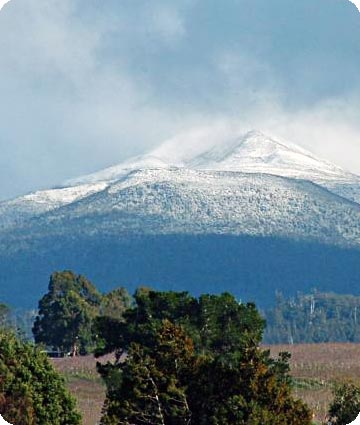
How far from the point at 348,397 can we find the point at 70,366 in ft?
110

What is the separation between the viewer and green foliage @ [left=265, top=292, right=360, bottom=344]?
148 meters

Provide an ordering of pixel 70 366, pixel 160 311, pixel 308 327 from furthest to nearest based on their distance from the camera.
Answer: pixel 308 327 → pixel 70 366 → pixel 160 311

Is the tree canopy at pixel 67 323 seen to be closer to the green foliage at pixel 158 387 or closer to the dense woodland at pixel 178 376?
the dense woodland at pixel 178 376

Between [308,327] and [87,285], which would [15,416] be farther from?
[308,327]

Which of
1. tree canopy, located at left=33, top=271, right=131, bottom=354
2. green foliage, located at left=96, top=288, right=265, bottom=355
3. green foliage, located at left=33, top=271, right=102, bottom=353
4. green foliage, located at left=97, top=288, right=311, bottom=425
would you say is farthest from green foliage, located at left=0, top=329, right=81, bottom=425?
green foliage, located at left=33, top=271, right=102, bottom=353

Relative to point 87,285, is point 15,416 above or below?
below

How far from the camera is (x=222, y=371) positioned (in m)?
25.0

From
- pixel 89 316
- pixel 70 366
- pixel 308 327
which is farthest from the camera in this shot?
pixel 308 327

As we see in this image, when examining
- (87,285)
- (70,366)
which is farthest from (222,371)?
(87,285)

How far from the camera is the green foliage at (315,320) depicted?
148 meters

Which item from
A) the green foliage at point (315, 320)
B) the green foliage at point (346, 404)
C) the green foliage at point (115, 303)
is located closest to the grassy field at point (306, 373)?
the green foliage at point (346, 404)

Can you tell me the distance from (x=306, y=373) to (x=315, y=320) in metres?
99.2

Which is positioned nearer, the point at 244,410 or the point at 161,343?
the point at 244,410

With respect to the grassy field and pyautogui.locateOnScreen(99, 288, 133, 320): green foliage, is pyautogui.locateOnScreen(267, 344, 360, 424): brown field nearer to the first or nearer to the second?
the grassy field
